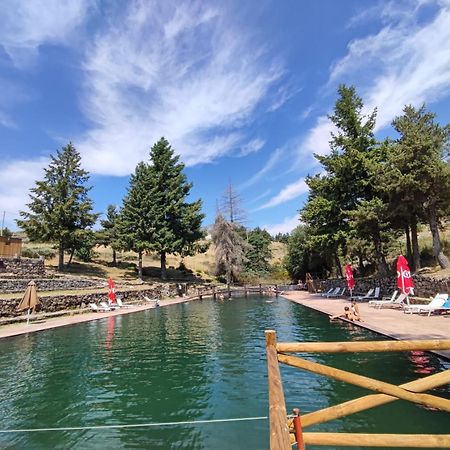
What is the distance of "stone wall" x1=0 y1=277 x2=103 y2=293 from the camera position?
2418cm

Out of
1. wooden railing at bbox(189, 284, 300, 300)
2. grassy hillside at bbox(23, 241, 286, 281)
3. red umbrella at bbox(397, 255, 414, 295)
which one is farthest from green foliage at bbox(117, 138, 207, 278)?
red umbrella at bbox(397, 255, 414, 295)

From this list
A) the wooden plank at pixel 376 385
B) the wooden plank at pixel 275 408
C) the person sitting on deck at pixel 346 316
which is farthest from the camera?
the person sitting on deck at pixel 346 316

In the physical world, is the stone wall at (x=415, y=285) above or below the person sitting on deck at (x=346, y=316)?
above

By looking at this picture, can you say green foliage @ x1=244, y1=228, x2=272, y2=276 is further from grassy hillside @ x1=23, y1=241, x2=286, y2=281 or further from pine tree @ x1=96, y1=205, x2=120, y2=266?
pine tree @ x1=96, y1=205, x2=120, y2=266

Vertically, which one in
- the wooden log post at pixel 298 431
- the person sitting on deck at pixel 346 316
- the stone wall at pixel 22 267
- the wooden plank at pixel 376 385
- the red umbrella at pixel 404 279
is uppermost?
the stone wall at pixel 22 267

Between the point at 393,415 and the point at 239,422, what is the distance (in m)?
2.49

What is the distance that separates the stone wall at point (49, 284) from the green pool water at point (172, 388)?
486 inches

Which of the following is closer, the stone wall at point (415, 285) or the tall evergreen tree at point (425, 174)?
the stone wall at point (415, 285)

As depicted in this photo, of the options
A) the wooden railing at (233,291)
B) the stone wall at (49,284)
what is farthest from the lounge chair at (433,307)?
the stone wall at (49,284)

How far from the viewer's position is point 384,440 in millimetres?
3016

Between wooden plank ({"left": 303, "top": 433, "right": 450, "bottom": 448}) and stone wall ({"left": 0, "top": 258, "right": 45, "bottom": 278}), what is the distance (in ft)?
102

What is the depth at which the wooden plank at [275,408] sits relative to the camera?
202 centimetres

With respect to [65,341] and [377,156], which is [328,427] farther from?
[377,156]

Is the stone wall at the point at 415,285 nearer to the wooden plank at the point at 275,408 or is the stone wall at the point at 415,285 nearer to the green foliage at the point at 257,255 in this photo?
the wooden plank at the point at 275,408
